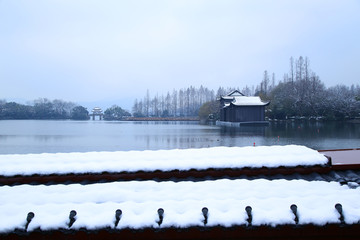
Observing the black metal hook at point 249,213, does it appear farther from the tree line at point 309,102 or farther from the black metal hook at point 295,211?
the tree line at point 309,102

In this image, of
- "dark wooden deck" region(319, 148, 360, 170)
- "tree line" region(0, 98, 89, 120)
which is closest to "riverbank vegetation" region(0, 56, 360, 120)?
"tree line" region(0, 98, 89, 120)

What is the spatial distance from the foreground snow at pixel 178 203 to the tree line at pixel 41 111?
7134 centimetres

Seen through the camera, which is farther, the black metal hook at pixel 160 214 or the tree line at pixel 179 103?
the tree line at pixel 179 103

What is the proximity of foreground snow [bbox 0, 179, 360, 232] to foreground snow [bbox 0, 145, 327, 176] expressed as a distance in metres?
0.33

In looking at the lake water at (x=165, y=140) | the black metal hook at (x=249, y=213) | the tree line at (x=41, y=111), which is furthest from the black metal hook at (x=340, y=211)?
the tree line at (x=41, y=111)

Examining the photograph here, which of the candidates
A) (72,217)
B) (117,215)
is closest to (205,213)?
(117,215)

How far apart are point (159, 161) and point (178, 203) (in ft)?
3.16

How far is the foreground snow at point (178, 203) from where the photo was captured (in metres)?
1.80

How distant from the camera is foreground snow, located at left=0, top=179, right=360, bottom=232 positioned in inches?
70.7

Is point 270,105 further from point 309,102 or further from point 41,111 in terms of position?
point 41,111

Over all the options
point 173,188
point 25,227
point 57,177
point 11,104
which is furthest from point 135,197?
point 11,104

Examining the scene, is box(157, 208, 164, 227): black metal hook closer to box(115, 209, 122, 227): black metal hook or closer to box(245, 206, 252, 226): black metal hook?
box(115, 209, 122, 227): black metal hook

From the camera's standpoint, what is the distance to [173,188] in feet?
7.75

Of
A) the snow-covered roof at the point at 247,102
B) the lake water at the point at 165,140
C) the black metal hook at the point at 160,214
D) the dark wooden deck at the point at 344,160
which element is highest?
the snow-covered roof at the point at 247,102
